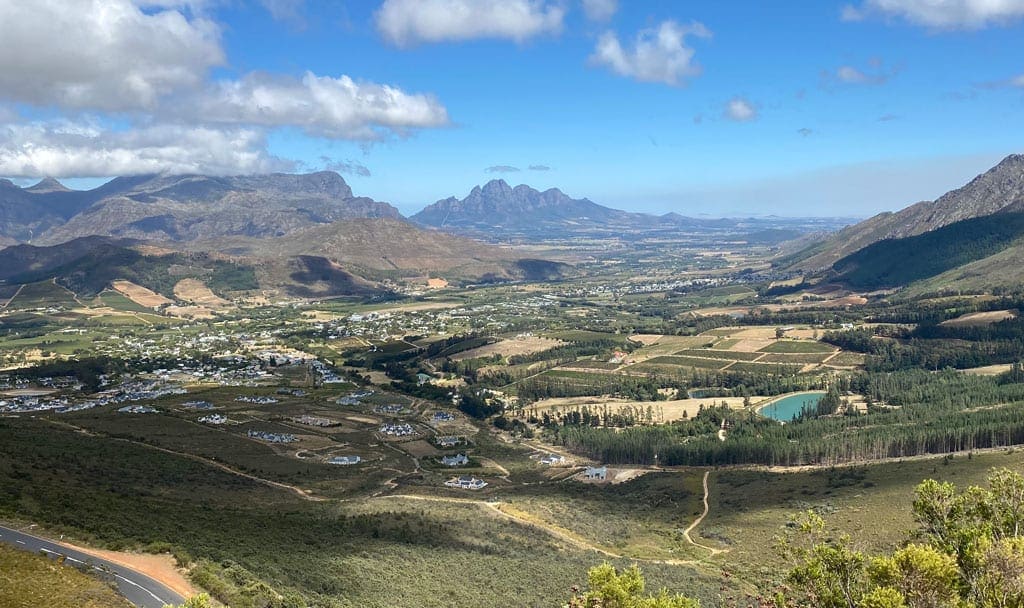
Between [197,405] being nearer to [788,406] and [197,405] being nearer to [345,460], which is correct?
[345,460]

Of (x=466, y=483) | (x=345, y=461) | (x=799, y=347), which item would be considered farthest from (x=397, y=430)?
(x=799, y=347)

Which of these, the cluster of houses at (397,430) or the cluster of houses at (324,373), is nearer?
the cluster of houses at (397,430)

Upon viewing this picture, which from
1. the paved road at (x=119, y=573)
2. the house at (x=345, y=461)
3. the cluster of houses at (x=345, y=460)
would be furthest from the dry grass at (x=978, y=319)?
the paved road at (x=119, y=573)

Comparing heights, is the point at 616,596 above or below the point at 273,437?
above

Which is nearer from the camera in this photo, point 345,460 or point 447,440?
point 345,460

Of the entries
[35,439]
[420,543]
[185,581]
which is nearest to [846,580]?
[185,581]

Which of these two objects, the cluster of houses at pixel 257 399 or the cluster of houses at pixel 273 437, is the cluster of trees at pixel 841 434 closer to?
the cluster of houses at pixel 273 437

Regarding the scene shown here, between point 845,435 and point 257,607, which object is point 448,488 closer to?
point 257,607
